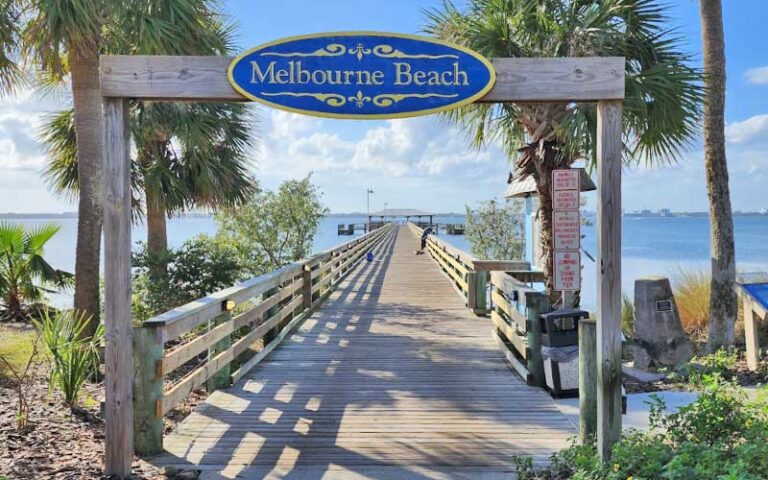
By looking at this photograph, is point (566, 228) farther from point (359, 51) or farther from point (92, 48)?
point (92, 48)

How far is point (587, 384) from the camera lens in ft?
13.8

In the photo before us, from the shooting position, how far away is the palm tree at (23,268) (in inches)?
376

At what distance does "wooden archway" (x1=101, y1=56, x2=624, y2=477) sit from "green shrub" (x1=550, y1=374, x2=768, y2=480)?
0.89 feet

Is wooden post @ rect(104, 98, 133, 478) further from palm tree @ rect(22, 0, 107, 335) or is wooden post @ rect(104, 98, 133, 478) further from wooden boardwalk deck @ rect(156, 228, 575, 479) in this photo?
palm tree @ rect(22, 0, 107, 335)

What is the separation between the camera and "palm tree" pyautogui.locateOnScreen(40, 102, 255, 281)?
10484 millimetres

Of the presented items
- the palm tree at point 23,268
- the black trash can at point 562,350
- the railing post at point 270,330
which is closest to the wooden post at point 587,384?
the black trash can at point 562,350

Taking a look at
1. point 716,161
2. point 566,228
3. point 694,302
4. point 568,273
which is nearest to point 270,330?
point 568,273

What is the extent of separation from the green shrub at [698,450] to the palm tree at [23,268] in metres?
8.90

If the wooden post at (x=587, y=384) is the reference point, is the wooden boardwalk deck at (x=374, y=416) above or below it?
below

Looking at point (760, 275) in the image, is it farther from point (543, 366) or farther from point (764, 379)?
point (543, 366)

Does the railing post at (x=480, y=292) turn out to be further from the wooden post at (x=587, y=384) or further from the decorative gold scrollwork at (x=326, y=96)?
the decorative gold scrollwork at (x=326, y=96)

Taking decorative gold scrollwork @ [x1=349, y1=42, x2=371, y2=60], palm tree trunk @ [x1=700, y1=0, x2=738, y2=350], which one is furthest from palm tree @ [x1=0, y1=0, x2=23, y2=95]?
palm tree trunk @ [x1=700, y1=0, x2=738, y2=350]

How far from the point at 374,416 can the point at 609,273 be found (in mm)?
2277

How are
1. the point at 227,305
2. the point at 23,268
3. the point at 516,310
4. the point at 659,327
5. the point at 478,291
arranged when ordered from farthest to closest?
the point at 478,291
the point at 23,268
the point at 659,327
the point at 516,310
the point at 227,305
